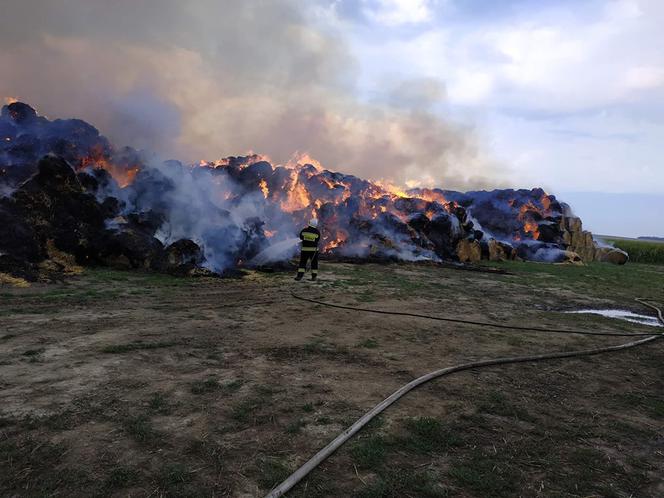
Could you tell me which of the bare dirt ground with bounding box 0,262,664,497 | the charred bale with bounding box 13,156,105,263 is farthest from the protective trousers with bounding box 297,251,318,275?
the charred bale with bounding box 13,156,105,263

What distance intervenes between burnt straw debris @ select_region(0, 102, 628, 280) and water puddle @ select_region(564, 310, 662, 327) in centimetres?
973

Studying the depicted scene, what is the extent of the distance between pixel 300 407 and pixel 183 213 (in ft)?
38.8

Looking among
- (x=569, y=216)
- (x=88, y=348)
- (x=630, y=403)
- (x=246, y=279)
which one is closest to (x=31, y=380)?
(x=88, y=348)

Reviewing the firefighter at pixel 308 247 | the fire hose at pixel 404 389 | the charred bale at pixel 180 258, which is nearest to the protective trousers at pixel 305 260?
the firefighter at pixel 308 247

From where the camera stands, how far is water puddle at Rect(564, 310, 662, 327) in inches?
341

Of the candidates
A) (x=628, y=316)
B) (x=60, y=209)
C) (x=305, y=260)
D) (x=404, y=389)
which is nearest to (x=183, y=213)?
(x=60, y=209)

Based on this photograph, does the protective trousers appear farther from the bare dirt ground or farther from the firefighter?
the bare dirt ground

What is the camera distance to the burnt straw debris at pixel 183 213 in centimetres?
1159

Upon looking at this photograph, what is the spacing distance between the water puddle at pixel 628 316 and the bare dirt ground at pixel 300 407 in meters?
1.23

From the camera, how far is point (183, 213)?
46.5 feet

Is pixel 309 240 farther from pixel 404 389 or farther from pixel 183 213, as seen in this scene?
pixel 404 389

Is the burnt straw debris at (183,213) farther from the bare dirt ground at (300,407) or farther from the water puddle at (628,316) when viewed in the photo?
the water puddle at (628,316)

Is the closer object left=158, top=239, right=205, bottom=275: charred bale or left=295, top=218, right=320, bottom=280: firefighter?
left=158, top=239, right=205, bottom=275: charred bale

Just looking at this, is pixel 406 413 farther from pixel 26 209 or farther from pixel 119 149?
pixel 119 149
